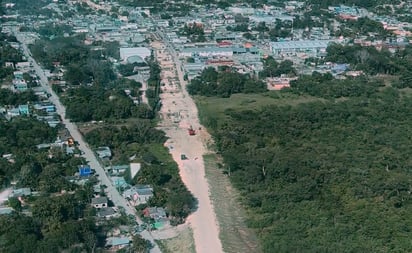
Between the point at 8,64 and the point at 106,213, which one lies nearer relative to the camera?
the point at 106,213

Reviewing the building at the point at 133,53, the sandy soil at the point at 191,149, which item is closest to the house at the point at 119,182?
the sandy soil at the point at 191,149

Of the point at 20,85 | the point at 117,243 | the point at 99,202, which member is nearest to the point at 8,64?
the point at 20,85

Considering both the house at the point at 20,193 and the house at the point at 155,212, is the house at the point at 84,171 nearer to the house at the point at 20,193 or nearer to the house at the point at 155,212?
the house at the point at 20,193

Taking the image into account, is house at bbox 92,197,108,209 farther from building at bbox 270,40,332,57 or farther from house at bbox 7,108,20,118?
building at bbox 270,40,332,57

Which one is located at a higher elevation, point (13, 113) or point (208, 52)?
point (208, 52)

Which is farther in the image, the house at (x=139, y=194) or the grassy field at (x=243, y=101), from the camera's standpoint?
the grassy field at (x=243, y=101)

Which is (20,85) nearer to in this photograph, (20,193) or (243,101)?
(243,101)
